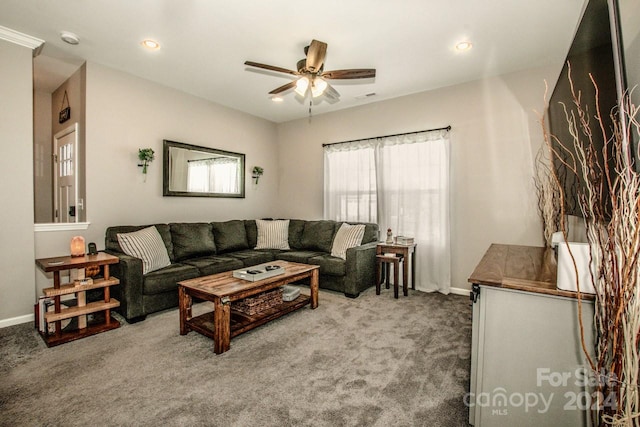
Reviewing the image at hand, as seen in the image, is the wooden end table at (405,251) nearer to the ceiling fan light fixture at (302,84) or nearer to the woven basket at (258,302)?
the woven basket at (258,302)

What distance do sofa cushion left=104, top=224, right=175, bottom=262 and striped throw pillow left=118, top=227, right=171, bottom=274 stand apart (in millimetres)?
160

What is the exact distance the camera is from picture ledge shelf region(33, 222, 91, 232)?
9.82 ft

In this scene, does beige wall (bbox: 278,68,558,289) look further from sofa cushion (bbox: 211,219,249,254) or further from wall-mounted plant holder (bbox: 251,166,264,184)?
sofa cushion (bbox: 211,219,249,254)

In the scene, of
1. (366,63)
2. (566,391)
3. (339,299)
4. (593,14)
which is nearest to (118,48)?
(366,63)

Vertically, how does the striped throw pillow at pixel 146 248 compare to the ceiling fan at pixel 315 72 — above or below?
below

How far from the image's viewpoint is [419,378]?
6.44 feet

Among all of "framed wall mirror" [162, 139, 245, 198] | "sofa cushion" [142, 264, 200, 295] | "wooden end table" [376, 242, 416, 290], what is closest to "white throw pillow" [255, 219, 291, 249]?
"framed wall mirror" [162, 139, 245, 198]

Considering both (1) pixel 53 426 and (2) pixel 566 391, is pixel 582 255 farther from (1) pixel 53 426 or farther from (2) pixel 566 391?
(1) pixel 53 426

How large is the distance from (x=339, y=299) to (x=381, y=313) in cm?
61

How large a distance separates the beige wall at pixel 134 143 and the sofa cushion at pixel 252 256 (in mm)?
839

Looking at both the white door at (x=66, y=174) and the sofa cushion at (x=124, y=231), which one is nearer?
the sofa cushion at (x=124, y=231)

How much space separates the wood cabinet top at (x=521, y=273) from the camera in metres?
1.28

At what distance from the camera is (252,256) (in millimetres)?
3957

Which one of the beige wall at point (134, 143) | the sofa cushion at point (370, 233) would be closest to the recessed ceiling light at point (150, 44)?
the beige wall at point (134, 143)
